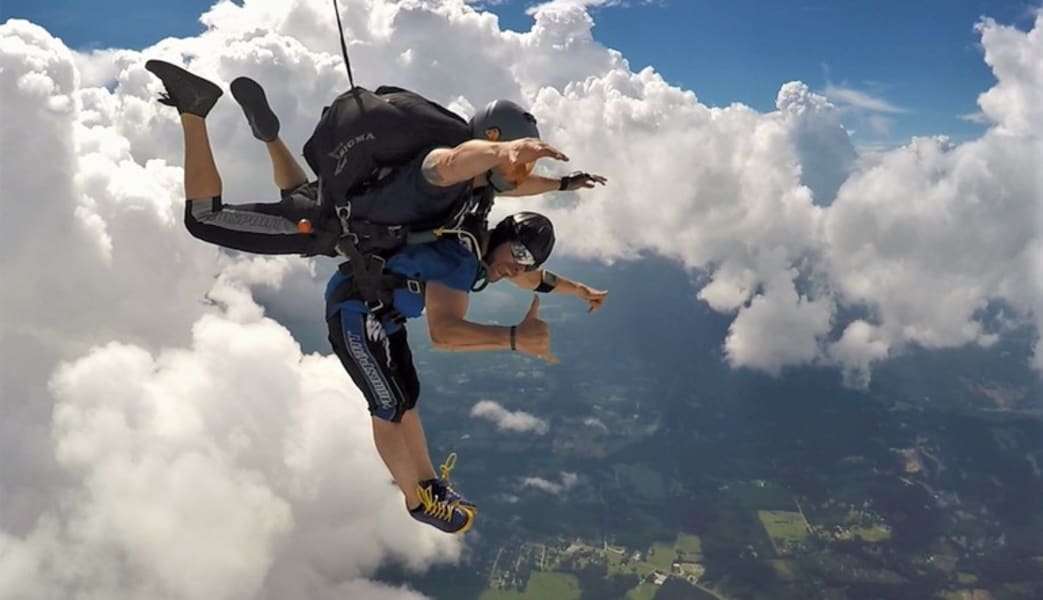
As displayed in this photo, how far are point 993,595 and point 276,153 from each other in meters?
121

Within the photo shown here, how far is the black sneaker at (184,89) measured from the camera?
4.09 metres

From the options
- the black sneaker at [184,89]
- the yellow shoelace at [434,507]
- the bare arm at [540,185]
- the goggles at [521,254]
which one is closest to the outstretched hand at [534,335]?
the goggles at [521,254]

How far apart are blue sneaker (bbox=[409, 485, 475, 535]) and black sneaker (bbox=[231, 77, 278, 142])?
2.27 meters

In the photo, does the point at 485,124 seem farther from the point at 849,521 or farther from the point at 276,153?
the point at 849,521

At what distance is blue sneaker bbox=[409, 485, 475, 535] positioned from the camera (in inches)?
170

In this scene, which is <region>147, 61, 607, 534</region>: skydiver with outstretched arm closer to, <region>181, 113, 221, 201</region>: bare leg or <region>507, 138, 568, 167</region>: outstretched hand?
<region>181, 113, 221, 201</region>: bare leg

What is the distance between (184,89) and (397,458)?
230 centimetres

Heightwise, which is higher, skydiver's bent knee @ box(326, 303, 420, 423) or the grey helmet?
the grey helmet

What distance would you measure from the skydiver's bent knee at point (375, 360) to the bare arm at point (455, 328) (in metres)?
0.43

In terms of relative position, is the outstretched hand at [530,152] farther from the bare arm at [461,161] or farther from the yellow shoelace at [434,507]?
the yellow shoelace at [434,507]

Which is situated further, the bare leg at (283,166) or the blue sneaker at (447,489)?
the bare leg at (283,166)

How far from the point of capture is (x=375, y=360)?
421 centimetres

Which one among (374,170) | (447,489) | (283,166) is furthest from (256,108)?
(447,489)

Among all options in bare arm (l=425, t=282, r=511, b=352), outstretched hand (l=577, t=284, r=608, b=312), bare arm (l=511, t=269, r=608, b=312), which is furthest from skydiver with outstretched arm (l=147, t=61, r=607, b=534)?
outstretched hand (l=577, t=284, r=608, b=312)
